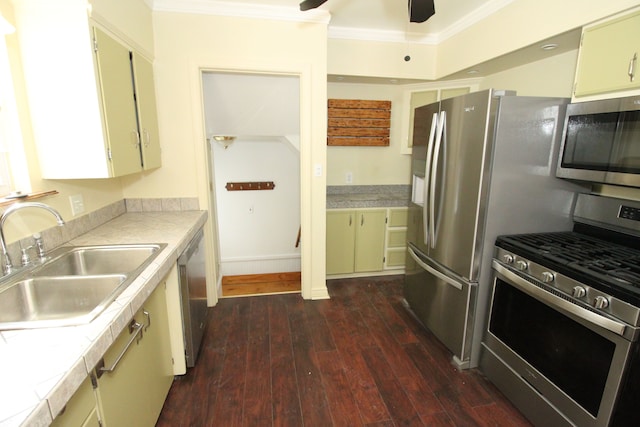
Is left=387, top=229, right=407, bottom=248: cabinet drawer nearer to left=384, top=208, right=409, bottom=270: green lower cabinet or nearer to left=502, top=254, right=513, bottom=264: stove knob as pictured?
left=384, top=208, right=409, bottom=270: green lower cabinet

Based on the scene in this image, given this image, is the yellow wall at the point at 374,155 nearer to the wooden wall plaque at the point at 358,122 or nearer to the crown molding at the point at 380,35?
the wooden wall plaque at the point at 358,122

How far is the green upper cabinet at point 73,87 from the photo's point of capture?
1504mm

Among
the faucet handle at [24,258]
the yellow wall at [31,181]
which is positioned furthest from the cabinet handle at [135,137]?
the faucet handle at [24,258]

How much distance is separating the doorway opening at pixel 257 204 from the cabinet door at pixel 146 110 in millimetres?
1117

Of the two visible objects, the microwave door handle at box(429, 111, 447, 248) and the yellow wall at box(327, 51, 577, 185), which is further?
the yellow wall at box(327, 51, 577, 185)

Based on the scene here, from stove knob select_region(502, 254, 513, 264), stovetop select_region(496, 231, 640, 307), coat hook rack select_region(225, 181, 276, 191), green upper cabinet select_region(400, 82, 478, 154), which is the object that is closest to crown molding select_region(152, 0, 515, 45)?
green upper cabinet select_region(400, 82, 478, 154)

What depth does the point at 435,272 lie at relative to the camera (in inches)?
90.7

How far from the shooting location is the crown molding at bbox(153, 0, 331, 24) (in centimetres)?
234

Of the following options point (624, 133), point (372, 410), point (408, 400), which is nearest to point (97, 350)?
point (372, 410)

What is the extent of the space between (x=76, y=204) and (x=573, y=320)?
2.81 metres

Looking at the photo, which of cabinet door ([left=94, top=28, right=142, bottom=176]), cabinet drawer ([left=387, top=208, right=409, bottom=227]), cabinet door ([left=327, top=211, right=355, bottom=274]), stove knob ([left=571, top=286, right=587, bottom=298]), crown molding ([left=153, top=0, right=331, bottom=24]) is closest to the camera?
stove knob ([left=571, top=286, right=587, bottom=298])

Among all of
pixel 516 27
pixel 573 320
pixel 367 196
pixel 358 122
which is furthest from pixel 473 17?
pixel 573 320

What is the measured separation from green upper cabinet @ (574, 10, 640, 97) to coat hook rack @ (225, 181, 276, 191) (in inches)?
142

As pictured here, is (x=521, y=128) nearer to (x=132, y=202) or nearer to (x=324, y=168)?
(x=324, y=168)
